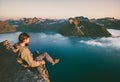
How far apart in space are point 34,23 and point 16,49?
40493mm

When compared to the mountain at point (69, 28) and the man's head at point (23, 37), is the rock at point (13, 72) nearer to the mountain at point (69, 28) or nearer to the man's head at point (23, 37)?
the man's head at point (23, 37)

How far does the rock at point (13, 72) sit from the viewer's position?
7.39 feet

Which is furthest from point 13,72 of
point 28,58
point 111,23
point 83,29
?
point 83,29

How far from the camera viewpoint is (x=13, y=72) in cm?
249

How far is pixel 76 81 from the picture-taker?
7.66 m

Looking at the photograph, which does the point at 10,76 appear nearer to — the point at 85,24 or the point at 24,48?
the point at 24,48

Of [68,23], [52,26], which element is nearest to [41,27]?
[52,26]

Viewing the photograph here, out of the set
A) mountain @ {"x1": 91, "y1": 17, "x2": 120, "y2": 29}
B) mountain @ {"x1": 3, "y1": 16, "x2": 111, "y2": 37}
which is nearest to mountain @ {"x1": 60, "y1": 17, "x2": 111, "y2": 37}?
mountain @ {"x1": 3, "y1": 16, "x2": 111, "y2": 37}

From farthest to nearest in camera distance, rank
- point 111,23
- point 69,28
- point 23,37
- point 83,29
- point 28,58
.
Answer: point 69,28
point 83,29
point 111,23
point 28,58
point 23,37

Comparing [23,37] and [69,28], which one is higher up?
[23,37]

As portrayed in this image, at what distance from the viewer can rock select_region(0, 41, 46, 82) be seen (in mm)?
2254

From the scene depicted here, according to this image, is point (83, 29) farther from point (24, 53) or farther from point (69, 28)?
point (24, 53)

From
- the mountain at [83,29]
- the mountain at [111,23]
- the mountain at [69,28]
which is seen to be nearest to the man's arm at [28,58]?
the mountain at [83,29]

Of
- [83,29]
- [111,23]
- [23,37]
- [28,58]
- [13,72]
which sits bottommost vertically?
[83,29]
